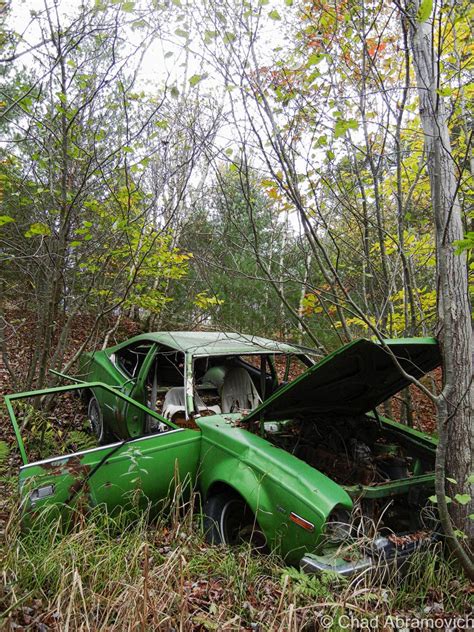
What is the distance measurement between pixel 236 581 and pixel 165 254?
5.75m

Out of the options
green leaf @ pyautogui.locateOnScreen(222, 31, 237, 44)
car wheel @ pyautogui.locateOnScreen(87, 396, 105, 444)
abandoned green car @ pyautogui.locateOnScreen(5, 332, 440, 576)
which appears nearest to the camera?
abandoned green car @ pyautogui.locateOnScreen(5, 332, 440, 576)

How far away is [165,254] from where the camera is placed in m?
7.46

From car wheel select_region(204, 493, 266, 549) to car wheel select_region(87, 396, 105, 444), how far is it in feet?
6.83

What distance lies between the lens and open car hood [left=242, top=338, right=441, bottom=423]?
9.74 feet

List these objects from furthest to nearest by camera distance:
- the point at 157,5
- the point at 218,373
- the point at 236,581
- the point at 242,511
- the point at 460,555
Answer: the point at 218,373
the point at 157,5
the point at 242,511
the point at 460,555
the point at 236,581

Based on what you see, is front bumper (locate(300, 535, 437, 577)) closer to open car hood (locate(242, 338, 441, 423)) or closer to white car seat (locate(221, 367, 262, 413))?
open car hood (locate(242, 338, 441, 423))

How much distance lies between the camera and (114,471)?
10.6ft

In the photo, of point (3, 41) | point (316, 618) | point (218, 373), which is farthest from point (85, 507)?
point (3, 41)

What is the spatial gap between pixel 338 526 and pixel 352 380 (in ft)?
3.78

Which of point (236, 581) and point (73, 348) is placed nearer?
point (236, 581)

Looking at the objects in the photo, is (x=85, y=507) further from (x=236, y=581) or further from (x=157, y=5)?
(x=157, y=5)

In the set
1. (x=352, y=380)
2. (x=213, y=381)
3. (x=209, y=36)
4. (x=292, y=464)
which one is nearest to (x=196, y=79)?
(x=209, y=36)

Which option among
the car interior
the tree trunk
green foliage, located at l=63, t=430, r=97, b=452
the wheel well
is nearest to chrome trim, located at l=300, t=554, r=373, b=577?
the wheel well

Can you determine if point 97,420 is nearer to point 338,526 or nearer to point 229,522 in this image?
point 229,522
